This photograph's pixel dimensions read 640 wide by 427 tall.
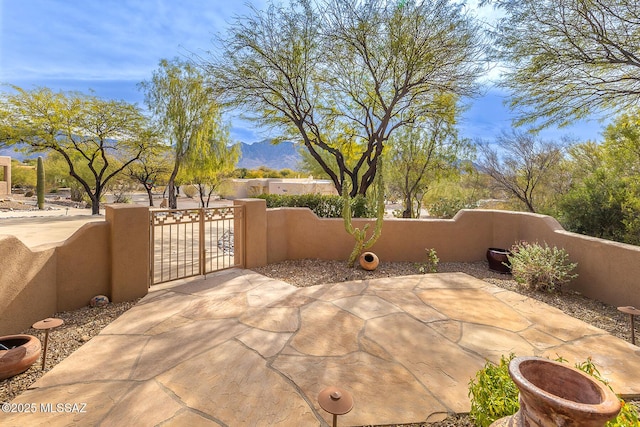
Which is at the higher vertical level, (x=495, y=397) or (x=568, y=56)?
(x=568, y=56)

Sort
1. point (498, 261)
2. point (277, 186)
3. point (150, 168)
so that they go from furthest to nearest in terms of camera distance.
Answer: point (277, 186)
point (150, 168)
point (498, 261)

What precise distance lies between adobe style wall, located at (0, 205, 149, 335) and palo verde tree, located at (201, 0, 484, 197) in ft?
17.0

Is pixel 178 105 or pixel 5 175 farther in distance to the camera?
pixel 5 175

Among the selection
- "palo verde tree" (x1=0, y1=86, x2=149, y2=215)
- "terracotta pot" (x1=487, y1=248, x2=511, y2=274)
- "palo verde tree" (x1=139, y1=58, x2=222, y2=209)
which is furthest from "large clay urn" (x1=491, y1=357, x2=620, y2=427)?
"palo verde tree" (x1=0, y1=86, x2=149, y2=215)

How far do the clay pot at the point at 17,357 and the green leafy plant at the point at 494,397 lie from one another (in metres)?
3.96

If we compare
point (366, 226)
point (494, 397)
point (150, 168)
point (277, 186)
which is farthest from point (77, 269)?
point (277, 186)

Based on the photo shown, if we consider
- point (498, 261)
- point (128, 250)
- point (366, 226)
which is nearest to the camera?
point (128, 250)

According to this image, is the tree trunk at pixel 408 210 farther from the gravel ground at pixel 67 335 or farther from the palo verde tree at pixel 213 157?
the gravel ground at pixel 67 335

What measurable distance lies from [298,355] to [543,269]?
499 cm

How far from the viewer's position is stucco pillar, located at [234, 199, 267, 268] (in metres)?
6.68

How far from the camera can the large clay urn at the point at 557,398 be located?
1.25 metres

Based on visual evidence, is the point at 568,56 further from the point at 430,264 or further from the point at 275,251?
the point at 275,251

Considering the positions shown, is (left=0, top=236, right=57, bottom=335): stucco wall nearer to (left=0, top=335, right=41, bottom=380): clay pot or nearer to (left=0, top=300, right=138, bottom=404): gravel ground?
(left=0, top=300, right=138, bottom=404): gravel ground

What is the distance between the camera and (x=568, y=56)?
7.01 m
